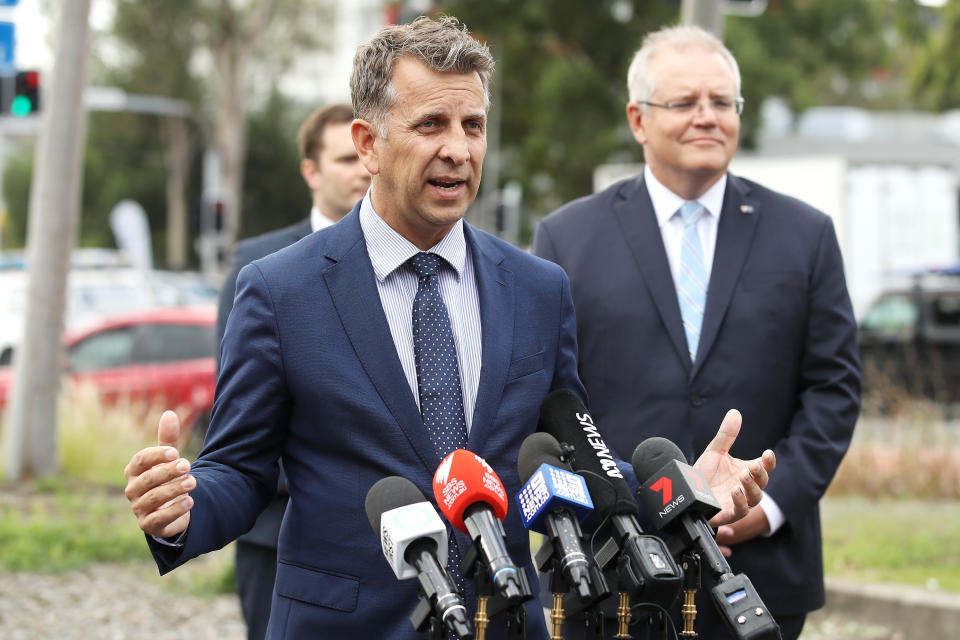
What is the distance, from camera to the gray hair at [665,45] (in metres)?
4.07

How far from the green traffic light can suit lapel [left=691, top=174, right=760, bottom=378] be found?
10.4 m

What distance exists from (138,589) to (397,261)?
219 inches

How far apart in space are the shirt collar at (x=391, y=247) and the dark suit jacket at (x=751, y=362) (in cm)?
102

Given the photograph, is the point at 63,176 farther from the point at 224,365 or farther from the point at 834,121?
the point at 834,121

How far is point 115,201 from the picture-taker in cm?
5122

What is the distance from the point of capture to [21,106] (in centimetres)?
1293

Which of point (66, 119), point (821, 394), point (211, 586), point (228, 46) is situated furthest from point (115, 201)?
point (821, 394)

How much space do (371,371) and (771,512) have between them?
5.01 ft

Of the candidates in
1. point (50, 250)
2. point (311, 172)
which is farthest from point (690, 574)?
point (50, 250)

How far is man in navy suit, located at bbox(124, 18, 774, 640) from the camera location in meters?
2.74

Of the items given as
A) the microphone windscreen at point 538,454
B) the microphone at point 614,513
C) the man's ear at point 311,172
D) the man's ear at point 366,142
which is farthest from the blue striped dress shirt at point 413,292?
the man's ear at point 311,172

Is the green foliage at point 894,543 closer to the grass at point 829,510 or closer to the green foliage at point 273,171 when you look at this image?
the grass at point 829,510

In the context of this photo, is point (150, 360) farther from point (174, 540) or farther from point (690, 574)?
point (690, 574)

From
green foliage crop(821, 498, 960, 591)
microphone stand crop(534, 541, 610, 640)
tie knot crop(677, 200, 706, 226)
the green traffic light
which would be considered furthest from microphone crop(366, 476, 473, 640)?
the green traffic light
